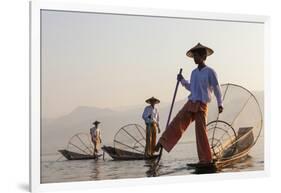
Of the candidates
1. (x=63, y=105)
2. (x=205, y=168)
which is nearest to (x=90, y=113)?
(x=63, y=105)

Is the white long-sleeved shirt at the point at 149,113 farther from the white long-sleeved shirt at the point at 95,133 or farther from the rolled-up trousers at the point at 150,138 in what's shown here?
the white long-sleeved shirt at the point at 95,133

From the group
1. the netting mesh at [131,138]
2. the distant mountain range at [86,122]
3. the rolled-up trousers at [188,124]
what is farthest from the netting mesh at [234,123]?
the netting mesh at [131,138]

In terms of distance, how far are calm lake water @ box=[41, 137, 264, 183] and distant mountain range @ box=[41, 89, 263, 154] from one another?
0.38 feet

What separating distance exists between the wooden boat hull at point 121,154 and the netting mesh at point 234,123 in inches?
24.3

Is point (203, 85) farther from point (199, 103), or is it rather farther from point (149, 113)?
point (149, 113)

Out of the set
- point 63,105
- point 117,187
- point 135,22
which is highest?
point 135,22

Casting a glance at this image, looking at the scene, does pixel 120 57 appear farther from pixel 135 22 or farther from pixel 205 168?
pixel 205 168

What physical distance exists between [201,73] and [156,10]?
2.07ft

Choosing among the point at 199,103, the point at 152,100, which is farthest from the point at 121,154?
the point at 199,103

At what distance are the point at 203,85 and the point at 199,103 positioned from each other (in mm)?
149

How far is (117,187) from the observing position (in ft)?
13.4

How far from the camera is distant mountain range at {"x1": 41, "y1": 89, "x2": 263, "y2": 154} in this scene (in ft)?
12.8

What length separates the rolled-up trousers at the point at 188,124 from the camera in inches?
169

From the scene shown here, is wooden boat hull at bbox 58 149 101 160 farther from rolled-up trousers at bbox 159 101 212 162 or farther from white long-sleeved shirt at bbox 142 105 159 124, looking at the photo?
rolled-up trousers at bbox 159 101 212 162
